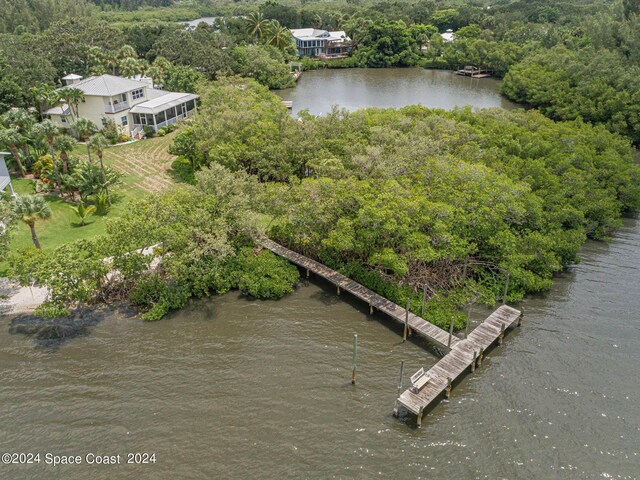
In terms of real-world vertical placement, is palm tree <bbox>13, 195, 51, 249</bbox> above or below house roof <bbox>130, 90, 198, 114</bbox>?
below

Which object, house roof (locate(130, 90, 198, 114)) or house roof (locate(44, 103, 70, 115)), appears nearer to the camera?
house roof (locate(44, 103, 70, 115))

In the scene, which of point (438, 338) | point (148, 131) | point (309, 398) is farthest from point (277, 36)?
point (309, 398)

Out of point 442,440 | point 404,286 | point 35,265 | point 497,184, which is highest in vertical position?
point 497,184

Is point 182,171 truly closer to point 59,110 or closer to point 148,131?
point 148,131

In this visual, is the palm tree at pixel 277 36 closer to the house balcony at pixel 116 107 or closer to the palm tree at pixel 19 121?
the house balcony at pixel 116 107

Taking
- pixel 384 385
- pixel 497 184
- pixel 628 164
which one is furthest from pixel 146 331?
pixel 628 164

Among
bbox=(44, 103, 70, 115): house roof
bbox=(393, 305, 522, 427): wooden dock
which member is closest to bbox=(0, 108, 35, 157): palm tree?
bbox=(44, 103, 70, 115): house roof

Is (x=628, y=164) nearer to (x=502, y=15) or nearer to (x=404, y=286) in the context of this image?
(x=404, y=286)

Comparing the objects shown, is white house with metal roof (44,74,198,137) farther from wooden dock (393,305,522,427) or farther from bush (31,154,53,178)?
wooden dock (393,305,522,427)
